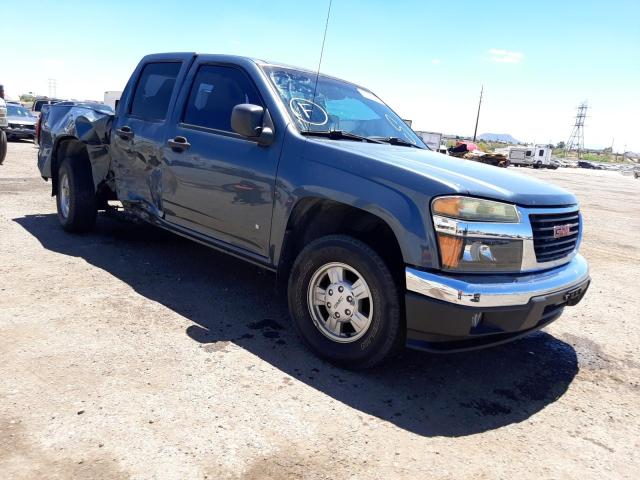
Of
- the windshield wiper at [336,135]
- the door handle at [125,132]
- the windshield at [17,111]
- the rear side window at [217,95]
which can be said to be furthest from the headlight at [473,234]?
the windshield at [17,111]

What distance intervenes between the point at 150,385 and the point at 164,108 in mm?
2644

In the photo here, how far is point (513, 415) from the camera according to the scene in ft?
9.60

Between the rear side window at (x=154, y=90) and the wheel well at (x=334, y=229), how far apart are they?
6.02 ft

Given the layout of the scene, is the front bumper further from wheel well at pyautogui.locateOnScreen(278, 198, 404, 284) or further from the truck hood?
the truck hood

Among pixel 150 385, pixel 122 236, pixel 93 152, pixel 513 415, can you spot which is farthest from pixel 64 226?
pixel 513 415

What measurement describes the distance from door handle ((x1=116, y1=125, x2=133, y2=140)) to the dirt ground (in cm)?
127

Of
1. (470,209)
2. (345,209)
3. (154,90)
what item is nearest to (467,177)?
(470,209)

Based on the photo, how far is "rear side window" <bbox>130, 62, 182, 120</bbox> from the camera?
4594 mm

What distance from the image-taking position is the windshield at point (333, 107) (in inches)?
148

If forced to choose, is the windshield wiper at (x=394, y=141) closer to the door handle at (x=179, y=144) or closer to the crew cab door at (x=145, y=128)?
the door handle at (x=179, y=144)

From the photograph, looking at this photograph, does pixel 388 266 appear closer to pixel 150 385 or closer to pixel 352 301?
pixel 352 301

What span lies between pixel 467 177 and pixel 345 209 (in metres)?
0.80

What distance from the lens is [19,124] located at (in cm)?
1986

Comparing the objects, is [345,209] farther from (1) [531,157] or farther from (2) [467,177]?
(1) [531,157]
